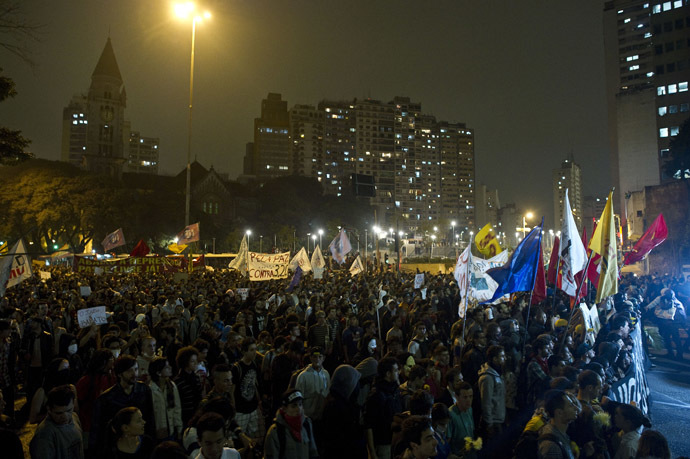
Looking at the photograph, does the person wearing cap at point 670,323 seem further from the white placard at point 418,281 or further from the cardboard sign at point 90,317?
the cardboard sign at point 90,317

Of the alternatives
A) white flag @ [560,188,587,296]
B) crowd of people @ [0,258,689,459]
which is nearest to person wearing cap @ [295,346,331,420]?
crowd of people @ [0,258,689,459]

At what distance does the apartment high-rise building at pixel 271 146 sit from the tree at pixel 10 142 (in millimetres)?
127339

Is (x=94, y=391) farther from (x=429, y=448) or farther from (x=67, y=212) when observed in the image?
(x=67, y=212)

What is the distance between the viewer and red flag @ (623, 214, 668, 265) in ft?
51.9

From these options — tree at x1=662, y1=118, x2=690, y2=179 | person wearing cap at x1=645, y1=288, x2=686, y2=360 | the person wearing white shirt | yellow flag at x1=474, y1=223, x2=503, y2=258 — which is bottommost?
person wearing cap at x1=645, y1=288, x2=686, y2=360

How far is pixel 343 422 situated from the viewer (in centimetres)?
497

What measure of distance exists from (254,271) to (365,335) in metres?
8.63

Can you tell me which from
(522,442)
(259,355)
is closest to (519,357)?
(522,442)

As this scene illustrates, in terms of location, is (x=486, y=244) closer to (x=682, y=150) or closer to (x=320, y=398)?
(x=320, y=398)

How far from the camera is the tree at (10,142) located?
34.2 ft

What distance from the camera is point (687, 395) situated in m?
9.75

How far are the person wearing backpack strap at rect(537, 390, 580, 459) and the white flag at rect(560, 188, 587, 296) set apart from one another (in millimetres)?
5161

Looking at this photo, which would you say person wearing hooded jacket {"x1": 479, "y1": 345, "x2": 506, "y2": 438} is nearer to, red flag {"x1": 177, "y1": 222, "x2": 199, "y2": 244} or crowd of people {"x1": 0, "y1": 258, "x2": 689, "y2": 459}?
crowd of people {"x1": 0, "y1": 258, "x2": 689, "y2": 459}

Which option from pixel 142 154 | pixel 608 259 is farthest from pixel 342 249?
pixel 142 154
